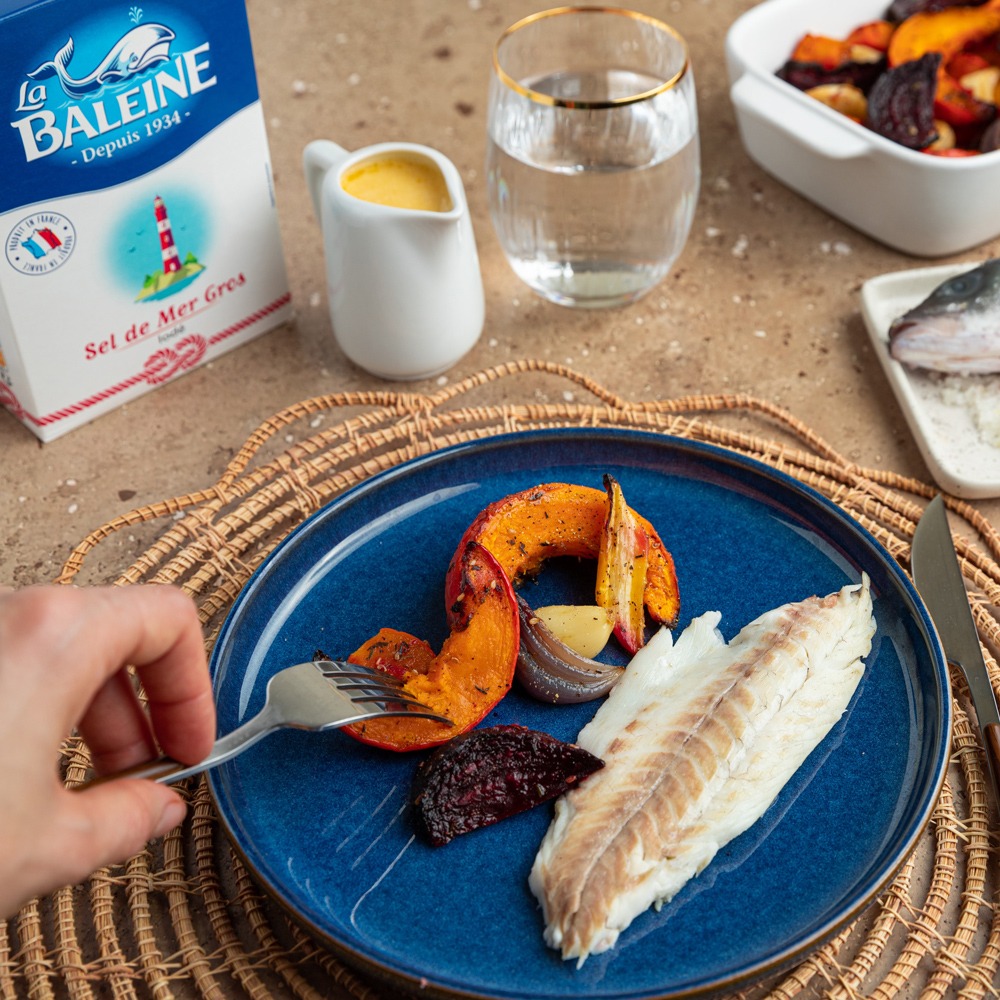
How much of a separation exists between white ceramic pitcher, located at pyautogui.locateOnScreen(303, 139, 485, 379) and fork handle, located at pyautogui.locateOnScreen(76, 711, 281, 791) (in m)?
0.70

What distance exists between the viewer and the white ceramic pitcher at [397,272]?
4.90 ft

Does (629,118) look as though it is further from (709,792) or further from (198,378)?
(709,792)

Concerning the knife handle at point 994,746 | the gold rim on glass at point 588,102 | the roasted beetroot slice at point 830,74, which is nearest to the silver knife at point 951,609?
the knife handle at point 994,746

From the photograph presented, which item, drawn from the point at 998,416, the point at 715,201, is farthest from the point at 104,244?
the point at 998,416

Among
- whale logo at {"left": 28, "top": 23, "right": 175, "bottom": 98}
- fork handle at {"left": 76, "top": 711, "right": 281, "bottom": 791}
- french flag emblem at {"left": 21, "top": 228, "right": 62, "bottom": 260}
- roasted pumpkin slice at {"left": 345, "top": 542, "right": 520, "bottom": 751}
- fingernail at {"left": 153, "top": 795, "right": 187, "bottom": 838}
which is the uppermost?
whale logo at {"left": 28, "top": 23, "right": 175, "bottom": 98}

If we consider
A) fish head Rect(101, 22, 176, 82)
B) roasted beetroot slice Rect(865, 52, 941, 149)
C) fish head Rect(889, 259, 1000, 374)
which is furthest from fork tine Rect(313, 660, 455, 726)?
roasted beetroot slice Rect(865, 52, 941, 149)

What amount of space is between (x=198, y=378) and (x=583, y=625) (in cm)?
78

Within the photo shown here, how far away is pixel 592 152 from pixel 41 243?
71cm

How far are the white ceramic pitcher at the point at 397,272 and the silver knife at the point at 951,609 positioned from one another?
67 cm

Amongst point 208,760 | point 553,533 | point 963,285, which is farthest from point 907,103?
point 208,760

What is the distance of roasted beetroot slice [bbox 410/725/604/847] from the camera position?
3.42 feet

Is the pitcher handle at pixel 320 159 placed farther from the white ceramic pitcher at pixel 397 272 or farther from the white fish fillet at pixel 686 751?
the white fish fillet at pixel 686 751

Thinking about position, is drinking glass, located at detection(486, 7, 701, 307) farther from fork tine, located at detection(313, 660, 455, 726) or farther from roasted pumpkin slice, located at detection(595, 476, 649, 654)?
fork tine, located at detection(313, 660, 455, 726)

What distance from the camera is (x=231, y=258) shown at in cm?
162
